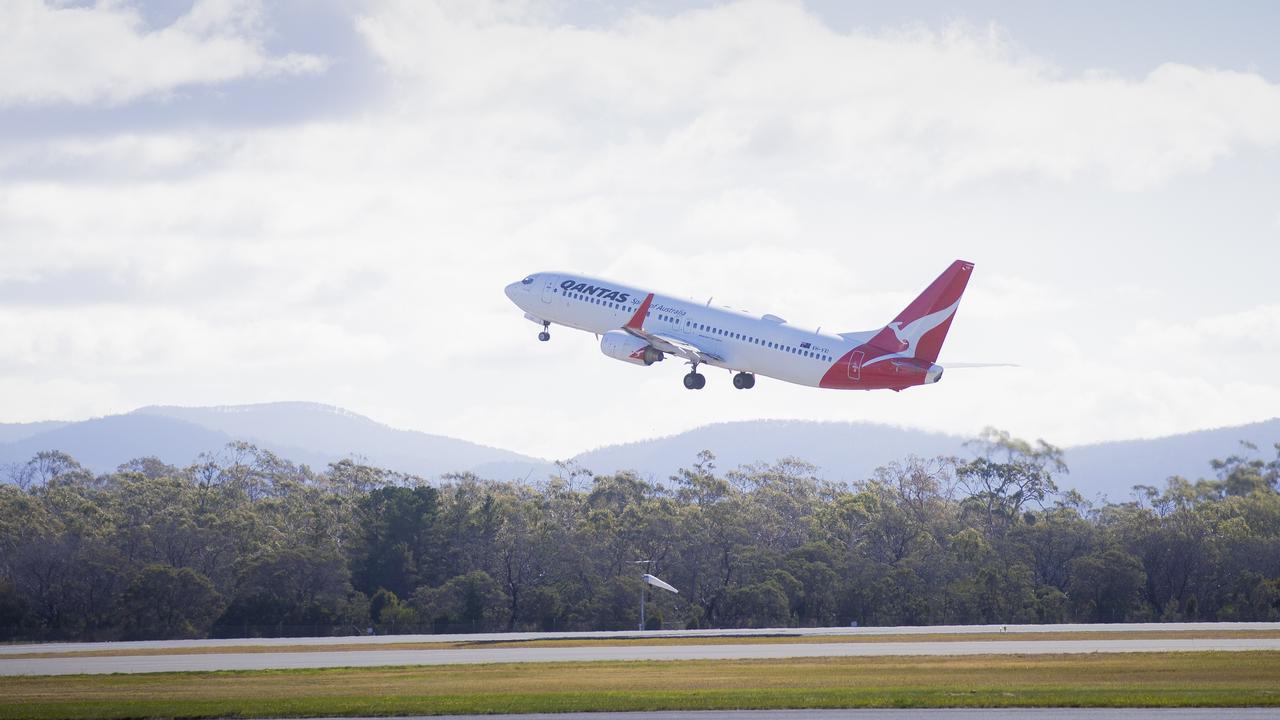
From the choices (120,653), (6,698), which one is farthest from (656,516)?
(6,698)

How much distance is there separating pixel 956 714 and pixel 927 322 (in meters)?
35.3

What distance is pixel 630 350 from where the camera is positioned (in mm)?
84062

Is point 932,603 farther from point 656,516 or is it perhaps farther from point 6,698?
point 6,698

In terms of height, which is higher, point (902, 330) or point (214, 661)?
point (902, 330)

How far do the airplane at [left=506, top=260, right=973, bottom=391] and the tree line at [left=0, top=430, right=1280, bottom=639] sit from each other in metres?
29.4

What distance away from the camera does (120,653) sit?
274 feet

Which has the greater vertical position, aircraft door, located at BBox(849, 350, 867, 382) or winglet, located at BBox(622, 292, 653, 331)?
winglet, located at BBox(622, 292, 653, 331)

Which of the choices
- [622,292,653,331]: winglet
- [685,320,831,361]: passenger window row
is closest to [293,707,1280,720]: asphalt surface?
[685,320,831,361]: passenger window row

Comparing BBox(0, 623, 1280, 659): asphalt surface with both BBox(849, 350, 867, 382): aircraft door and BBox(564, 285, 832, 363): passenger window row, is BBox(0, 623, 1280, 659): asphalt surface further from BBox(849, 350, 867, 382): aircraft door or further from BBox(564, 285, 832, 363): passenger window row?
BBox(564, 285, 832, 363): passenger window row

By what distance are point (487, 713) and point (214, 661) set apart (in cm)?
2980

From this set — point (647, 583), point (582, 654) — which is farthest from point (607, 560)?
point (582, 654)

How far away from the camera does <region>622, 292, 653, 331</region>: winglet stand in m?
84.1

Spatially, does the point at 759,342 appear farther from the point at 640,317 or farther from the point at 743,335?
the point at 640,317

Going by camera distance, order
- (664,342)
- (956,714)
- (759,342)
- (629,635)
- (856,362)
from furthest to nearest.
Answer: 1. (629,635)
2. (664,342)
3. (759,342)
4. (856,362)
5. (956,714)
